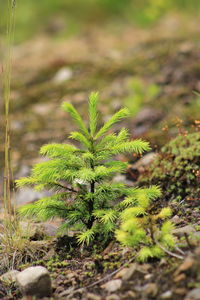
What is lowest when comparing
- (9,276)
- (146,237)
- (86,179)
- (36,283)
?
(9,276)

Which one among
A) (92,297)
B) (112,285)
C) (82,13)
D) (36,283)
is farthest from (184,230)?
(82,13)

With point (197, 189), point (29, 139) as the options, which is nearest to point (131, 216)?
point (197, 189)

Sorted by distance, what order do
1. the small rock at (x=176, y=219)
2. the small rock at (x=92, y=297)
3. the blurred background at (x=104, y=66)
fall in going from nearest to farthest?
1. the small rock at (x=92, y=297)
2. the small rock at (x=176, y=219)
3. the blurred background at (x=104, y=66)

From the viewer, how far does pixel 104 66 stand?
755 centimetres

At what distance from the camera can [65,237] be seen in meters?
2.93

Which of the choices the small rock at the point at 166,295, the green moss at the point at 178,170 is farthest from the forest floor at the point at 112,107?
the green moss at the point at 178,170

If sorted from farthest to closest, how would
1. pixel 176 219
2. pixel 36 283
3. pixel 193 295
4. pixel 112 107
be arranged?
pixel 112 107
pixel 176 219
pixel 36 283
pixel 193 295

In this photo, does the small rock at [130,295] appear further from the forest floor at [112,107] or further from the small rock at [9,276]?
the small rock at [9,276]

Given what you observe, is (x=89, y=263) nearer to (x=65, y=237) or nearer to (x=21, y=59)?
(x=65, y=237)

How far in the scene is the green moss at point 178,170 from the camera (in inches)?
130

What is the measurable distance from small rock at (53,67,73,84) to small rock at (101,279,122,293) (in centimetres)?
548

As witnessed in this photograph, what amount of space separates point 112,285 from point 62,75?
5758 millimetres

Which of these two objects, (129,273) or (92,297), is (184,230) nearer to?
(129,273)

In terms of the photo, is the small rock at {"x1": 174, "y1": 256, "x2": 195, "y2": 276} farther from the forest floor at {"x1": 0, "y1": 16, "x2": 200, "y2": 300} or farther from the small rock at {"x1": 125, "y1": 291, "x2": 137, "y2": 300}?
the small rock at {"x1": 125, "y1": 291, "x2": 137, "y2": 300}
